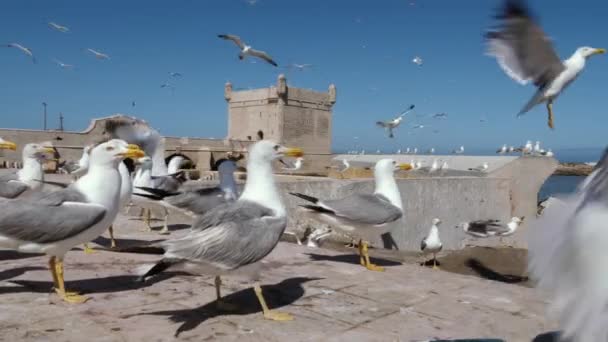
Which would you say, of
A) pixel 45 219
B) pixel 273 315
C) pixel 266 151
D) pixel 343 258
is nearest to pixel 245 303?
pixel 273 315

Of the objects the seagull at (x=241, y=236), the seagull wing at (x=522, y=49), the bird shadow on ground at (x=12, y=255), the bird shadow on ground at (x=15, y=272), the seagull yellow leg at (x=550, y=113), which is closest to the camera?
the seagull at (x=241, y=236)

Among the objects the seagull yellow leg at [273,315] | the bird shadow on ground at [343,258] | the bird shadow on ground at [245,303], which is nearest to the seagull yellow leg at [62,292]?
the bird shadow on ground at [245,303]

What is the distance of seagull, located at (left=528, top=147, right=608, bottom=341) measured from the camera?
3.34 feet

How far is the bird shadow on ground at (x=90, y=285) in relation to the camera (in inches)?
160

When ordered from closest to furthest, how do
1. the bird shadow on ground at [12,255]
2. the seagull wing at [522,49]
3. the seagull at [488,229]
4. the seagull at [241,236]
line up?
the seagull at [241,236] → the seagull wing at [522,49] → the bird shadow on ground at [12,255] → the seagull at [488,229]

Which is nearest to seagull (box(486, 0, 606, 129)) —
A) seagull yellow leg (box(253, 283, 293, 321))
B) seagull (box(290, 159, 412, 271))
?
seagull (box(290, 159, 412, 271))

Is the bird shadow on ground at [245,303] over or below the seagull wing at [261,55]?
A: below

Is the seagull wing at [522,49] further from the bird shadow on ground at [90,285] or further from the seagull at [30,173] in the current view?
the seagull at [30,173]

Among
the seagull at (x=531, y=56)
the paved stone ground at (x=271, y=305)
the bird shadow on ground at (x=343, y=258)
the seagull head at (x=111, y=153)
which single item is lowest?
the bird shadow on ground at (x=343, y=258)

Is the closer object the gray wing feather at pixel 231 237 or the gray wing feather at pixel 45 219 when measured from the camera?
the gray wing feather at pixel 231 237

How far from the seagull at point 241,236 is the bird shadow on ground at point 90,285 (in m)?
1.04

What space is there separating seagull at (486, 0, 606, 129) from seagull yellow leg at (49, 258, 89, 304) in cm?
377

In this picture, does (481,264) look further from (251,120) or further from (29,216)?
(251,120)

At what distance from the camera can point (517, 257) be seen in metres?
10.0
